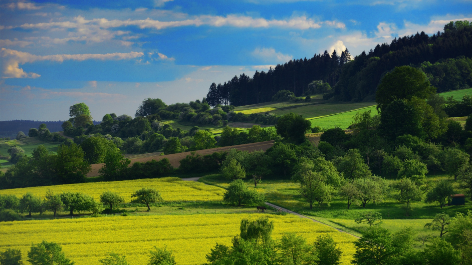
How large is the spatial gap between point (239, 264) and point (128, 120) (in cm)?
13759

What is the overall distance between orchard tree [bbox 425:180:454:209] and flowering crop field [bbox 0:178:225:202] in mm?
32663

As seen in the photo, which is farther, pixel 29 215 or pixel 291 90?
pixel 291 90

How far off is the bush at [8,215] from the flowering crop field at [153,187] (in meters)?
12.2

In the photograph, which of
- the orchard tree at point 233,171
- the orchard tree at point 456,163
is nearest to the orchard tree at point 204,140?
the orchard tree at point 233,171

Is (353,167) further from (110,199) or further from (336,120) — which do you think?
(336,120)

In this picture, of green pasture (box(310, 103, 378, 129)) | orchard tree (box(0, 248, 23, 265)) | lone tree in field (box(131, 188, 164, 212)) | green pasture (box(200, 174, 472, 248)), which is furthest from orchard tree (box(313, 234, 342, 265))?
green pasture (box(310, 103, 378, 129))

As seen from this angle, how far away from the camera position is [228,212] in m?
57.3

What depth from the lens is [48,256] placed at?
1296 inches

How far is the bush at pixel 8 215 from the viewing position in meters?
51.1

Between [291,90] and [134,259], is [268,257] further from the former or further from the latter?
[291,90]

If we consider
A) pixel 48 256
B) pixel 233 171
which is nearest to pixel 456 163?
pixel 233 171

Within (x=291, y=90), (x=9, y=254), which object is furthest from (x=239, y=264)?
(x=291, y=90)

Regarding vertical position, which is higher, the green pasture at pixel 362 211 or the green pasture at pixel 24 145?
the green pasture at pixel 24 145

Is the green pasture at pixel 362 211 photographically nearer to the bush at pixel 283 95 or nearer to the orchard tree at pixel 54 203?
the orchard tree at pixel 54 203
